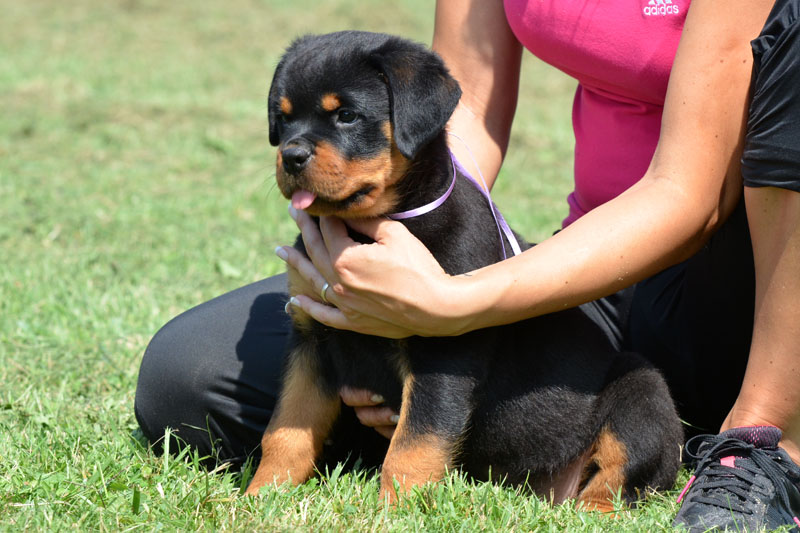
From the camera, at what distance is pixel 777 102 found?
7.41 feet

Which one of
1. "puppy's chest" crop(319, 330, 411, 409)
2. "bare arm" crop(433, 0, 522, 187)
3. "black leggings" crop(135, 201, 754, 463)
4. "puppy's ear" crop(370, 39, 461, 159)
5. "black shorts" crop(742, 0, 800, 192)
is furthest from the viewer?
"bare arm" crop(433, 0, 522, 187)

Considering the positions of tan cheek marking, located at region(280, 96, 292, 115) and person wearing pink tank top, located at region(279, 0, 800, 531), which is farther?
tan cheek marking, located at region(280, 96, 292, 115)

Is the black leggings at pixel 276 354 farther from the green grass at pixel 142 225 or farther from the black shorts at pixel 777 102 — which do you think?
the black shorts at pixel 777 102

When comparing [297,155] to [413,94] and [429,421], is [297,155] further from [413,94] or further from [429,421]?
[429,421]

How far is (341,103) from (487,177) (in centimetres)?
82

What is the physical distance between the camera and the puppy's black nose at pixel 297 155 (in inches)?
88.4

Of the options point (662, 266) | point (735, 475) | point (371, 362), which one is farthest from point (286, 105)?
point (735, 475)

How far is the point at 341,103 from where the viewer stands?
236cm

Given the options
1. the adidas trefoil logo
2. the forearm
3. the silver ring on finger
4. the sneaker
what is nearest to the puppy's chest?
the silver ring on finger

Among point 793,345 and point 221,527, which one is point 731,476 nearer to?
point 793,345

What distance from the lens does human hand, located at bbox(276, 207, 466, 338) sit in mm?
2287

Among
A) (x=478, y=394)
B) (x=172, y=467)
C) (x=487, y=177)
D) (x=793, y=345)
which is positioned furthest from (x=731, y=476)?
(x=172, y=467)

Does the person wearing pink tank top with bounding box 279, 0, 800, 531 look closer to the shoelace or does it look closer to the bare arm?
the shoelace

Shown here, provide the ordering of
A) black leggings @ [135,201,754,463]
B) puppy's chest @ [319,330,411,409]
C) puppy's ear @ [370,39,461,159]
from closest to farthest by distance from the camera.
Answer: puppy's ear @ [370,39,461,159] < puppy's chest @ [319,330,411,409] < black leggings @ [135,201,754,463]
